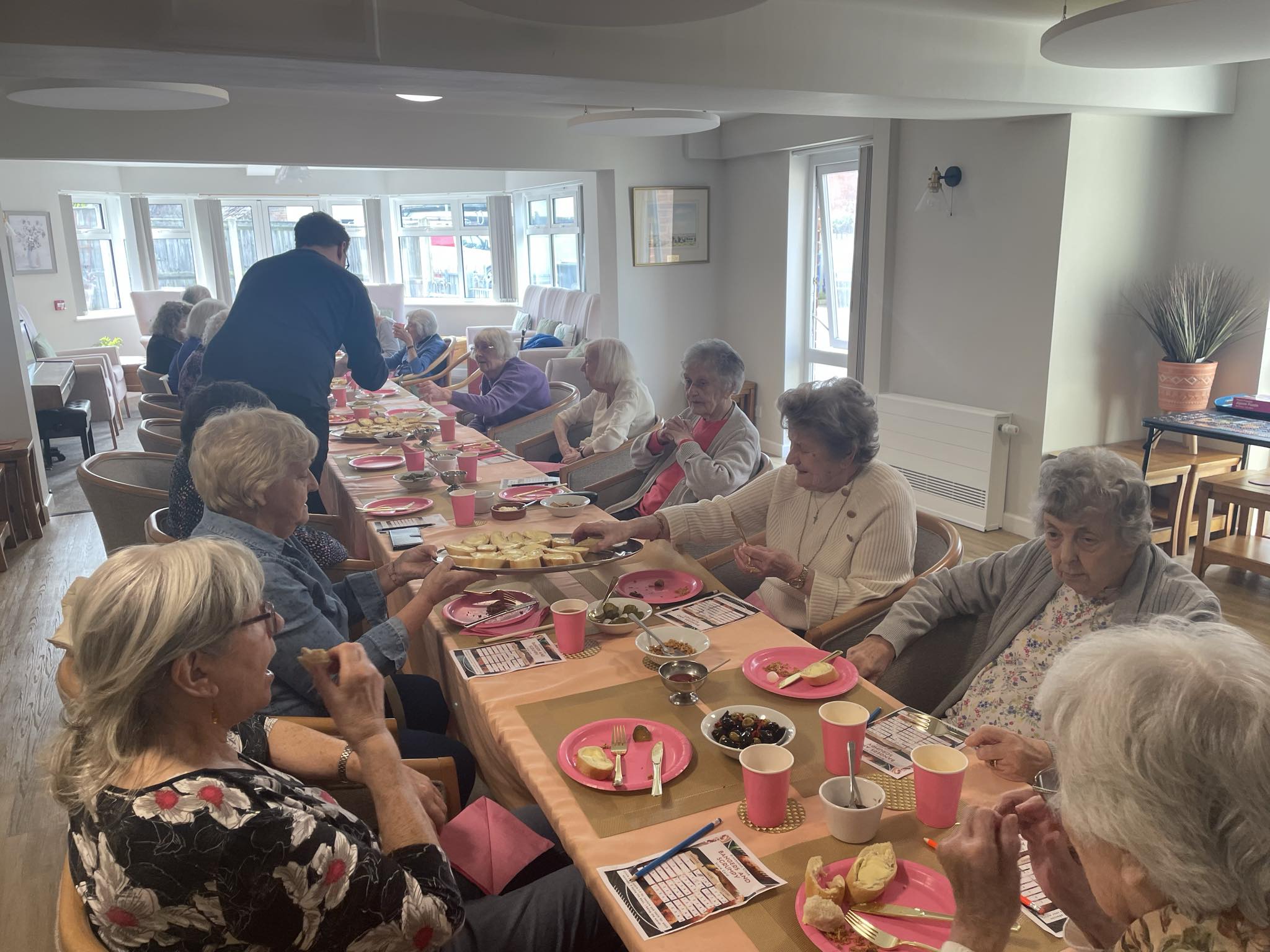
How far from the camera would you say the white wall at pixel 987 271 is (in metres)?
4.66

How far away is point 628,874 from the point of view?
117cm

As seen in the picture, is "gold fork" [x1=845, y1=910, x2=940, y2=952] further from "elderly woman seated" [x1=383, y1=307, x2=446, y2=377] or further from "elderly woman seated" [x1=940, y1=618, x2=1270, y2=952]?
"elderly woman seated" [x1=383, y1=307, x2=446, y2=377]

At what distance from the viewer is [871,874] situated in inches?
43.4

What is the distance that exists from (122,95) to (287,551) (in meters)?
2.79

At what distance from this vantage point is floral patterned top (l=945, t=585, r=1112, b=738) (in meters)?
1.75

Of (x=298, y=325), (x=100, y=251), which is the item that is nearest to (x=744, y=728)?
(x=298, y=325)

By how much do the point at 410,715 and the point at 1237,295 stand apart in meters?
4.54

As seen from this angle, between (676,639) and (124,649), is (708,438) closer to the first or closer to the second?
(676,639)

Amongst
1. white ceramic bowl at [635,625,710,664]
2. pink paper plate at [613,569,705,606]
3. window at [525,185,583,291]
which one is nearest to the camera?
white ceramic bowl at [635,625,710,664]

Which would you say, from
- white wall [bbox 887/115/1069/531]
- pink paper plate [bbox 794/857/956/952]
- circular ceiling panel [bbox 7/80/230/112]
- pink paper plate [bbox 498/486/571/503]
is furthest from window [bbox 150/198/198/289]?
pink paper plate [bbox 794/857/956/952]

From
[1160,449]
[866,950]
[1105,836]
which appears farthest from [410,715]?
[1160,449]

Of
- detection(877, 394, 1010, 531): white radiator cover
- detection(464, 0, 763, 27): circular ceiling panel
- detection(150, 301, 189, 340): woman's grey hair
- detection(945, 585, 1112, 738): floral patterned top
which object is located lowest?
detection(877, 394, 1010, 531): white radiator cover

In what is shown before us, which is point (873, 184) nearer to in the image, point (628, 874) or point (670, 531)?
point (670, 531)

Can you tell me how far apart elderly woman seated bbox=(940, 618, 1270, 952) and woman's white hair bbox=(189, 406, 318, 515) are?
1.57m
